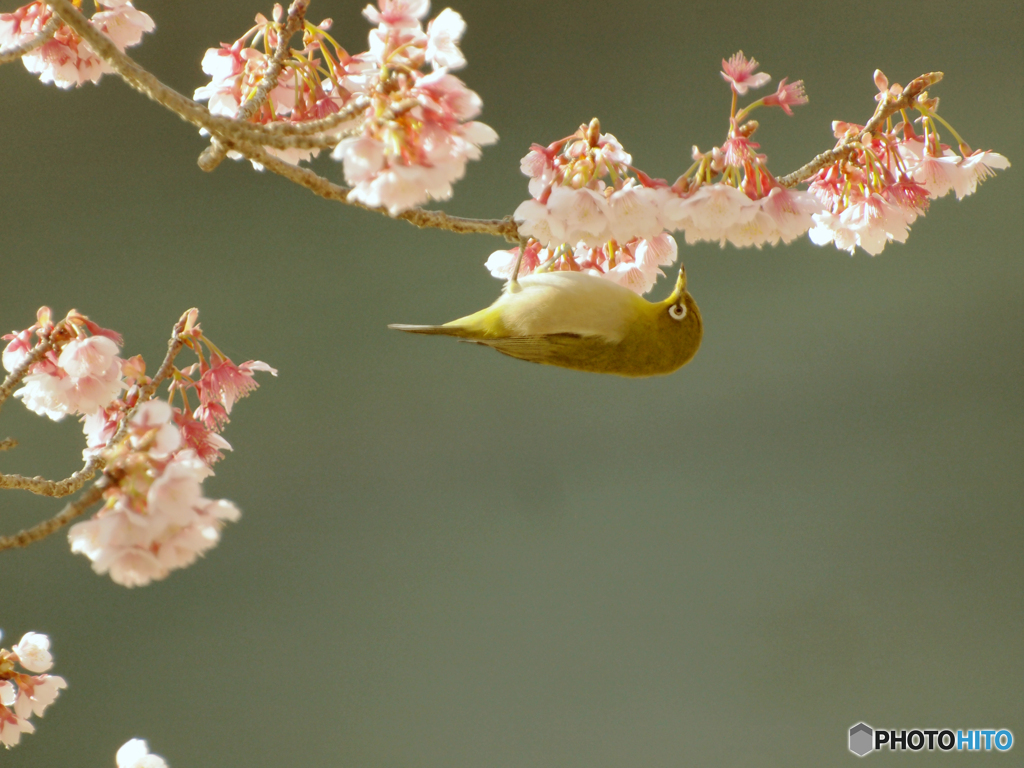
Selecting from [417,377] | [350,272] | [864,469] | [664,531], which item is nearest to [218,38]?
[350,272]

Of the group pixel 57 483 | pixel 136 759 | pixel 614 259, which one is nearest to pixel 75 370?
pixel 57 483

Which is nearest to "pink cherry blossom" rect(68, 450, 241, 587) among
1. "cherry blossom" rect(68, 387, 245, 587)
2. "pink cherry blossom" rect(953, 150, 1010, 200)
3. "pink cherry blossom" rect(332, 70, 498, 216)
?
"cherry blossom" rect(68, 387, 245, 587)

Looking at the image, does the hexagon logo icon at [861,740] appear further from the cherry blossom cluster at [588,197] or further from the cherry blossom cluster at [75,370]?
the cherry blossom cluster at [75,370]

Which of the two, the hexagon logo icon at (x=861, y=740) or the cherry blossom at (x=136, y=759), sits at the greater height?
the hexagon logo icon at (x=861, y=740)

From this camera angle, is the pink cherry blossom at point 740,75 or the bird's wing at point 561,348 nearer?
the pink cherry blossom at point 740,75

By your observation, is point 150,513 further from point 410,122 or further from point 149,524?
point 410,122

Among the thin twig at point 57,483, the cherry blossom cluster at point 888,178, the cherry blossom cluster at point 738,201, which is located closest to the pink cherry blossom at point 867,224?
the cherry blossom cluster at point 888,178

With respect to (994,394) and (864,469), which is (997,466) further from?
(864,469)
